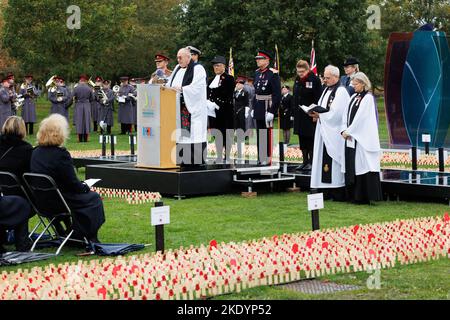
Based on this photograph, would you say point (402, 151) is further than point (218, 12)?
No

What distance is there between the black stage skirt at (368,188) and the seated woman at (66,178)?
5392mm

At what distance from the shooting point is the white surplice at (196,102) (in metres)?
17.0

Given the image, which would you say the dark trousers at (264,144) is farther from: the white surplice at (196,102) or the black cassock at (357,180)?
the black cassock at (357,180)

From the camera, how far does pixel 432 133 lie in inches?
963

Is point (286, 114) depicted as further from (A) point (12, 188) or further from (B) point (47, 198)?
(B) point (47, 198)

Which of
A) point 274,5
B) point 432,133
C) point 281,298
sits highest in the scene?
point 274,5

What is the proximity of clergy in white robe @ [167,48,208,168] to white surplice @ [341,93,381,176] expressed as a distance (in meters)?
2.82

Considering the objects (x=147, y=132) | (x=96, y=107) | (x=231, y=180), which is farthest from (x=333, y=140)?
(x=96, y=107)

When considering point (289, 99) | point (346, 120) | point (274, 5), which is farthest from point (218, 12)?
point (346, 120)

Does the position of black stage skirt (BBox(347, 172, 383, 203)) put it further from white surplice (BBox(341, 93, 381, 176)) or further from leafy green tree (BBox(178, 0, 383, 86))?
leafy green tree (BBox(178, 0, 383, 86))
